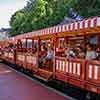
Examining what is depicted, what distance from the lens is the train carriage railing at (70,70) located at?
14.0m

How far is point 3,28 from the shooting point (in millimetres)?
130250

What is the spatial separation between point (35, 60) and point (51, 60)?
3.13 meters

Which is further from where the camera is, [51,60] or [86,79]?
[51,60]

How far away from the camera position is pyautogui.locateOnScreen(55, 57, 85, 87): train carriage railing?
14049mm

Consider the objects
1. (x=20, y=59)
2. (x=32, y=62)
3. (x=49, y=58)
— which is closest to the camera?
(x=49, y=58)

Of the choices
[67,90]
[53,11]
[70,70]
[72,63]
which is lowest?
[67,90]

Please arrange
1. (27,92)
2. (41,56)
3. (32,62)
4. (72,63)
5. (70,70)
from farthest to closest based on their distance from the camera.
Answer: (32,62), (41,56), (27,92), (70,70), (72,63)

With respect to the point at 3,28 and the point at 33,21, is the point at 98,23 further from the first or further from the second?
the point at 3,28

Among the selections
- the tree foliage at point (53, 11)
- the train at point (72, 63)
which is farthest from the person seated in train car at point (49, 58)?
the tree foliage at point (53, 11)

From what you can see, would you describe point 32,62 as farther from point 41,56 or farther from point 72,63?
point 72,63

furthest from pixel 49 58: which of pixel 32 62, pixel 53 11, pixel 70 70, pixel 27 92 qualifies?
pixel 53 11

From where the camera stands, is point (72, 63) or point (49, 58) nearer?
point (72, 63)

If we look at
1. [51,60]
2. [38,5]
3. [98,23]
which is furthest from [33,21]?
[98,23]

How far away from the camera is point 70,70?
1519 cm
